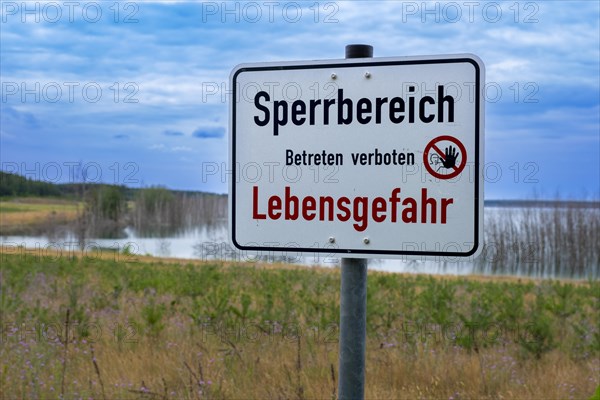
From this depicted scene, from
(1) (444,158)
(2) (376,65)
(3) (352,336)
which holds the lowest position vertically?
(3) (352,336)

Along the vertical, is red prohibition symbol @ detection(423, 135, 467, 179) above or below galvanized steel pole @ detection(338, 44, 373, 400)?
above

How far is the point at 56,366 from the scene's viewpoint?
4992mm

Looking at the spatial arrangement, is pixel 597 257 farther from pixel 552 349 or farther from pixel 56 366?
pixel 56 366

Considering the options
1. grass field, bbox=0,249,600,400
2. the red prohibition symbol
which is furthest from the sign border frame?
grass field, bbox=0,249,600,400

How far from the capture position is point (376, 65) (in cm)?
221

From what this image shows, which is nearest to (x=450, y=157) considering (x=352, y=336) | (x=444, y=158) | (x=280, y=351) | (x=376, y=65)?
(x=444, y=158)

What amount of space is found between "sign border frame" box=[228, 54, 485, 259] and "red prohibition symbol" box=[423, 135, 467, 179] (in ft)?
0.17

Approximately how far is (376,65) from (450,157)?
41 cm

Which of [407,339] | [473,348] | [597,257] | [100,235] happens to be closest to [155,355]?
[407,339]

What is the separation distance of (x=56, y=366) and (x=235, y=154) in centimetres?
350

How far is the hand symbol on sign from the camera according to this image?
2.13 metres

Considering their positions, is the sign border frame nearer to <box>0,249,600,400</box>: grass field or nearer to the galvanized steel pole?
the galvanized steel pole

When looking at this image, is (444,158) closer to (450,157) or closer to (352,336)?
(450,157)

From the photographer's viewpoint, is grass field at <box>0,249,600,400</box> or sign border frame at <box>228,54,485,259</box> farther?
grass field at <box>0,249,600,400</box>
